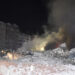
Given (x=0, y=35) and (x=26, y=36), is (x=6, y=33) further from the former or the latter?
(x=26, y=36)

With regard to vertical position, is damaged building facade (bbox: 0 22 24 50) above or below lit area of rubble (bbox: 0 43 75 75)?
above

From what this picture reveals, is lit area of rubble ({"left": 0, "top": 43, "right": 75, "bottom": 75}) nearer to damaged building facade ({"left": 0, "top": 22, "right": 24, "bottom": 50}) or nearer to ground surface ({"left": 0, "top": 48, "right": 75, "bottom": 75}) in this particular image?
ground surface ({"left": 0, "top": 48, "right": 75, "bottom": 75})

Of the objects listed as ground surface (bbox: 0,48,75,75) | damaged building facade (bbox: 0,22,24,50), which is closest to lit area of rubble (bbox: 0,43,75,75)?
ground surface (bbox: 0,48,75,75)

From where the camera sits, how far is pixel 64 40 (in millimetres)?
43500

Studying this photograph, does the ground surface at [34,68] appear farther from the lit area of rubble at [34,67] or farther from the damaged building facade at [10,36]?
the damaged building facade at [10,36]

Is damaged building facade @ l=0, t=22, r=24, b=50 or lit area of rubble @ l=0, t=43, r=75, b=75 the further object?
damaged building facade @ l=0, t=22, r=24, b=50

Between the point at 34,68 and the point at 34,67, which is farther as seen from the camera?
the point at 34,67

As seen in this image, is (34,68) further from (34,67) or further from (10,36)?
(10,36)

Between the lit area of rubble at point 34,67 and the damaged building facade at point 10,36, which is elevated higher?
the damaged building facade at point 10,36

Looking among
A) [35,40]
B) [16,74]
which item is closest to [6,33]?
[35,40]

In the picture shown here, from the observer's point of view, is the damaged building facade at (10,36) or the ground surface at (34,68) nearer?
the ground surface at (34,68)

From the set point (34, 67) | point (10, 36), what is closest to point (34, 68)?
point (34, 67)

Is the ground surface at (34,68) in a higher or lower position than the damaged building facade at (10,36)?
lower

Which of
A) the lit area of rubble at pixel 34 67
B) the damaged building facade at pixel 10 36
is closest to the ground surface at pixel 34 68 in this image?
the lit area of rubble at pixel 34 67
